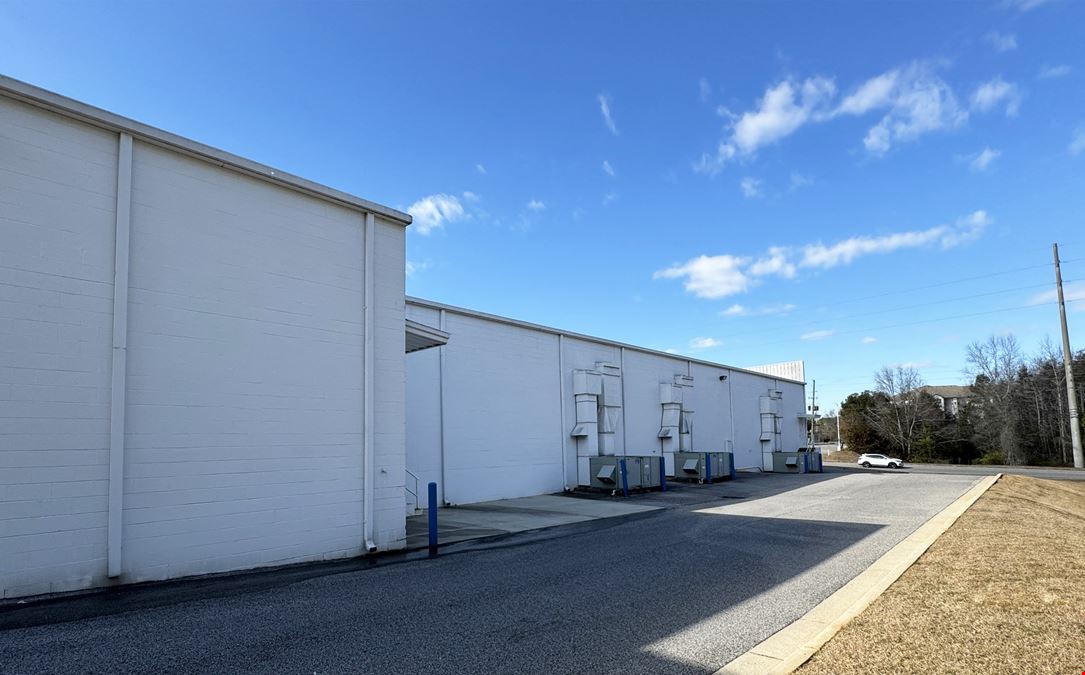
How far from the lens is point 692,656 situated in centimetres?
463

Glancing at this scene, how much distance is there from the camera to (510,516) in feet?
48.0

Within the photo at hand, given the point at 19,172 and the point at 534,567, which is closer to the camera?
the point at 19,172

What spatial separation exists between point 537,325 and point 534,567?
1309 centimetres

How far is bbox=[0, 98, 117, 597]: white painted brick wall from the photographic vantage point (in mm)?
6801

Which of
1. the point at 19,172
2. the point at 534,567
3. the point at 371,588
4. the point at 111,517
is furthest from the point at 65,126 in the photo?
the point at 534,567

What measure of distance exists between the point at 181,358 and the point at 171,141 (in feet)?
9.75

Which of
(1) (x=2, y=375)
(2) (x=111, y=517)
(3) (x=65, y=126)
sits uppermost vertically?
(3) (x=65, y=126)

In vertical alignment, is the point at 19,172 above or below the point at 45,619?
above

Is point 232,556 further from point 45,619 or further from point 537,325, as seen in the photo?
point 537,325

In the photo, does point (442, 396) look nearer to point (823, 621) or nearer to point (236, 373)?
point (236, 373)

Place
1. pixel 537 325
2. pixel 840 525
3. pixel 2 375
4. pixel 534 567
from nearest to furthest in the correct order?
pixel 2 375 → pixel 534 567 → pixel 840 525 → pixel 537 325

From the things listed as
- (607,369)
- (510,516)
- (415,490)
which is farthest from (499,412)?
(607,369)

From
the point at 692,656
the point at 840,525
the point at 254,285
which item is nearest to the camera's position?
the point at 692,656

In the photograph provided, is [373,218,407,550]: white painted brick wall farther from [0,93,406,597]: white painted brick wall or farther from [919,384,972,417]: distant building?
[919,384,972,417]: distant building
